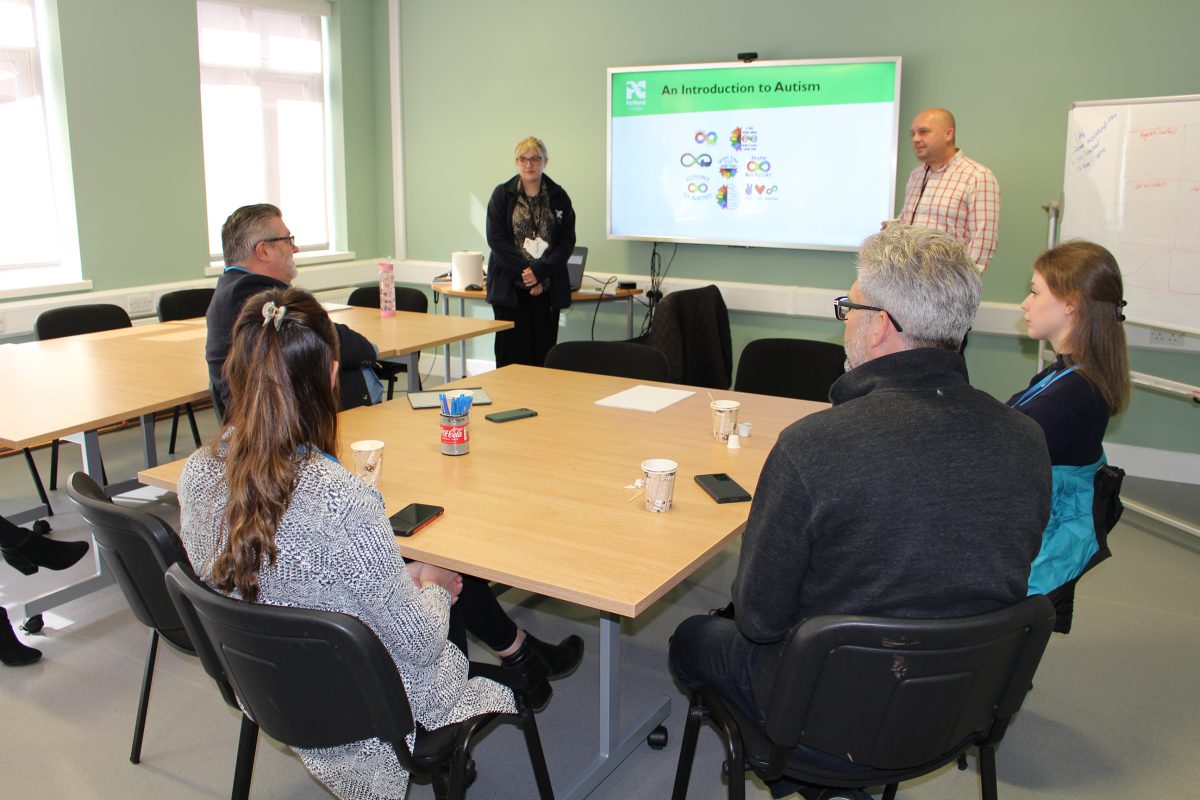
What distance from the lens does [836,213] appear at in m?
5.09

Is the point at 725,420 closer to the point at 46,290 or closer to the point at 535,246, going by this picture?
the point at 535,246

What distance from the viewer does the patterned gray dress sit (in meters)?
1.51

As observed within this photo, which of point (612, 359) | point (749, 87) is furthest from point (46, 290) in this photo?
point (749, 87)

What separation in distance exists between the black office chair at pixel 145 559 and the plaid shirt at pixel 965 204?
3.38 m

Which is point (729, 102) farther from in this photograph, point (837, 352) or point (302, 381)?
point (302, 381)

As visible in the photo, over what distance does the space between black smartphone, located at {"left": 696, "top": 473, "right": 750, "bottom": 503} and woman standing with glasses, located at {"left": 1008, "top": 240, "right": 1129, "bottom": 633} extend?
673mm

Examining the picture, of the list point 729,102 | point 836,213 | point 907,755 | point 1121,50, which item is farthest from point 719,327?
point 907,755

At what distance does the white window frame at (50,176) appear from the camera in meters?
4.80

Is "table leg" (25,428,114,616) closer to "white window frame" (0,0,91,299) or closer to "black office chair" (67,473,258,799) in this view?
"black office chair" (67,473,258,799)

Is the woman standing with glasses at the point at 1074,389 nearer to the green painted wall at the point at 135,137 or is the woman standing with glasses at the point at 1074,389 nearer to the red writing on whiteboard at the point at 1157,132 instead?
the red writing on whiteboard at the point at 1157,132

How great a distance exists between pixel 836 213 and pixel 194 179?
12.1 ft

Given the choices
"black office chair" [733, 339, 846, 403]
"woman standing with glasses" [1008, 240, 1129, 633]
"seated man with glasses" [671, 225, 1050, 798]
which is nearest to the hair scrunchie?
"seated man with glasses" [671, 225, 1050, 798]

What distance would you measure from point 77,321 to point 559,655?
284 cm

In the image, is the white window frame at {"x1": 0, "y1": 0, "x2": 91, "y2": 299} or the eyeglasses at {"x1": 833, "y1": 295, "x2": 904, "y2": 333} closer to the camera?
the eyeglasses at {"x1": 833, "y1": 295, "x2": 904, "y2": 333}
